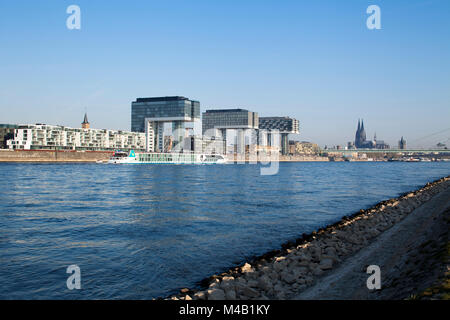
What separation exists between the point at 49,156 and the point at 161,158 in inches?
1737

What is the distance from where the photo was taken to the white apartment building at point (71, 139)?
134000mm

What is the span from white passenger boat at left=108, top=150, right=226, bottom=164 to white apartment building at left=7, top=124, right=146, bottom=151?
29.8 metres

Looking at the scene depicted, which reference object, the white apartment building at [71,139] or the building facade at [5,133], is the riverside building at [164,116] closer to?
the white apartment building at [71,139]

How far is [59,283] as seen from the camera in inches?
476

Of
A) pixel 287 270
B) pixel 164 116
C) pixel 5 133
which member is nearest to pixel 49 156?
pixel 5 133

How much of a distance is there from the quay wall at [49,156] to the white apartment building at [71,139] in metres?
13.1

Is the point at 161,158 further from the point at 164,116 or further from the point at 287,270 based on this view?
the point at 287,270

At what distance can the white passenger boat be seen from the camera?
5231 inches

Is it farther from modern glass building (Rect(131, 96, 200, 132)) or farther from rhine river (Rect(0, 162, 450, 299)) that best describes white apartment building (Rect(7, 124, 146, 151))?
rhine river (Rect(0, 162, 450, 299))

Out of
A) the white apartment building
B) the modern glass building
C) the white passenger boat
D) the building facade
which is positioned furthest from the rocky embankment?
the modern glass building

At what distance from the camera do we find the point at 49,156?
12531 cm

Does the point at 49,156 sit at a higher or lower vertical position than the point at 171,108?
lower

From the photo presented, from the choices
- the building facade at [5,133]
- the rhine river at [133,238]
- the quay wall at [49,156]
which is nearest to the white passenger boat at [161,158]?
the quay wall at [49,156]
